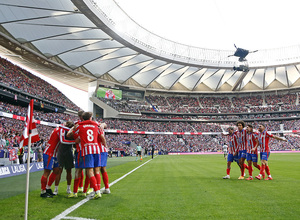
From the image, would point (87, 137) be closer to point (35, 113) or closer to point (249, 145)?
point (249, 145)

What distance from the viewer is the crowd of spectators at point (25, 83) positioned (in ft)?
108

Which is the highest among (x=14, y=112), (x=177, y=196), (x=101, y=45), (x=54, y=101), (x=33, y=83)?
(x=101, y=45)

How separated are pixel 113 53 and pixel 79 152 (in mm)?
37860

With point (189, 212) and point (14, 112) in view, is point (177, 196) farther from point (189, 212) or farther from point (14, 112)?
point (14, 112)

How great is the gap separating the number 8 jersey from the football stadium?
0.02m

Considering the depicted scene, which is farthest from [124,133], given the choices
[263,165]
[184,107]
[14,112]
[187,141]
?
[263,165]

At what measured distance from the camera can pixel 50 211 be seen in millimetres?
4207

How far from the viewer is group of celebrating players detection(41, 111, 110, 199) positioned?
5451 mm

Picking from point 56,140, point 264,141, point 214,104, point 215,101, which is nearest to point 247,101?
A: point 215,101

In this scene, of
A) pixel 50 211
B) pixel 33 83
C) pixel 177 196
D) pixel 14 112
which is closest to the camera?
pixel 50 211

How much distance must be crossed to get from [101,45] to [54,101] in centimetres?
1356

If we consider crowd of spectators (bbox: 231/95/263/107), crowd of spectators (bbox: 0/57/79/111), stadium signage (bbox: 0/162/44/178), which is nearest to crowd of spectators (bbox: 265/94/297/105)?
crowd of spectators (bbox: 231/95/263/107)

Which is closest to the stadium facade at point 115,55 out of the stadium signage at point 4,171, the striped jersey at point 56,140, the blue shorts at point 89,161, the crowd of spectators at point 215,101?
the crowd of spectators at point 215,101

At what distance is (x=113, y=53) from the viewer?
41.6 metres
